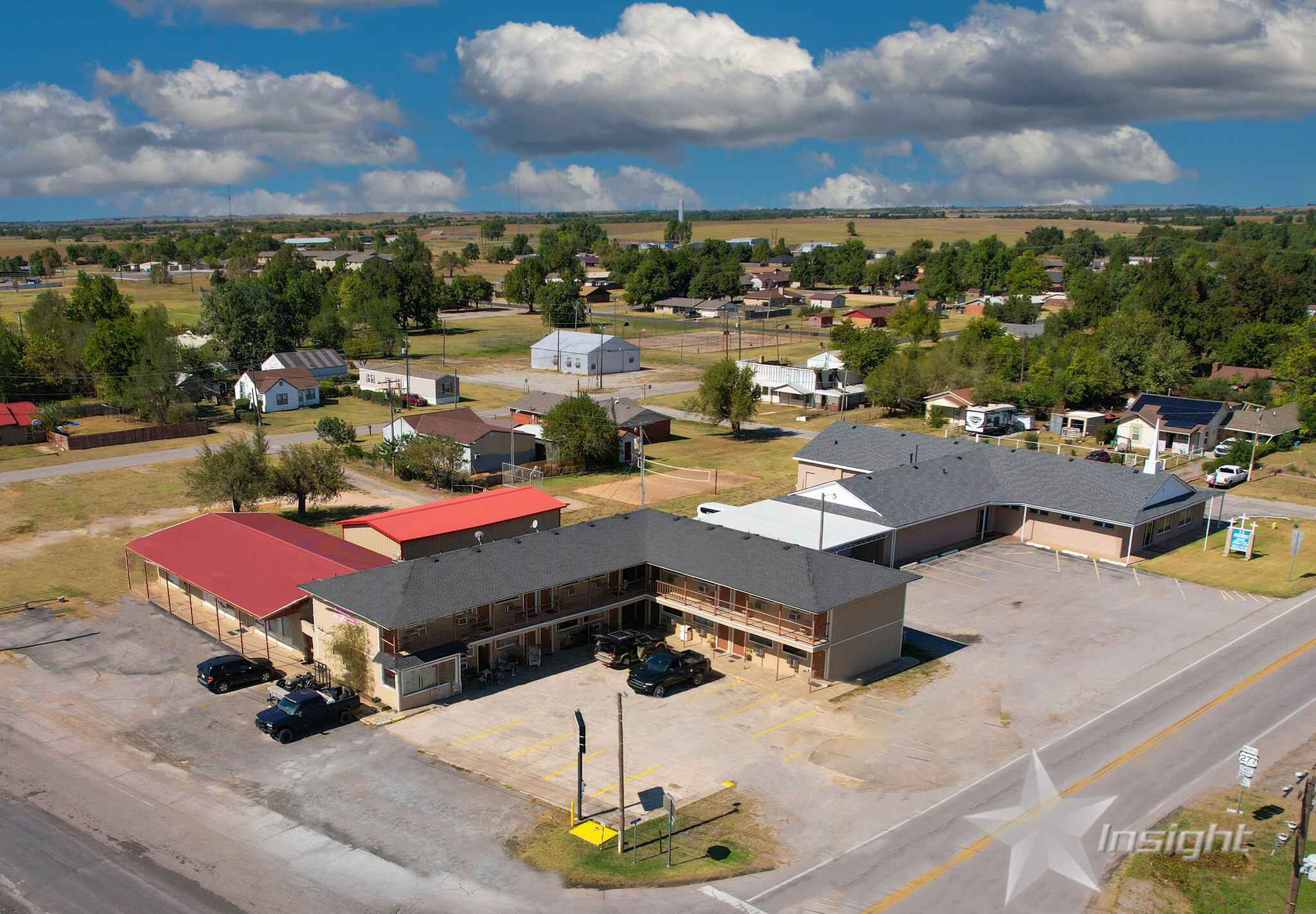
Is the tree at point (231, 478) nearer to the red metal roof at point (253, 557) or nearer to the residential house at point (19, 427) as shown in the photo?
the red metal roof at point (253, 557)

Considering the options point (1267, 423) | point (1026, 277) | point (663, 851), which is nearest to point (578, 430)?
point (663, 851)

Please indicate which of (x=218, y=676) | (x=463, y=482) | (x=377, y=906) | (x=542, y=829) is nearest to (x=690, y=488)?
(x=463, y=482)

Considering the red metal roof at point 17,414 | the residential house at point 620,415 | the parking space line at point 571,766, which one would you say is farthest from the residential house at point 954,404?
the red metal roof at point 17,414

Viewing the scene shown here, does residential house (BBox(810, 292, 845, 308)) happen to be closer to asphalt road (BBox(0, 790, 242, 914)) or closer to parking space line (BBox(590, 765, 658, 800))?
parking space line (BBox(590, 765, 658, 800))

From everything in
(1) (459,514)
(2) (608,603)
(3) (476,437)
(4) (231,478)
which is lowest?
(2) (608,603)

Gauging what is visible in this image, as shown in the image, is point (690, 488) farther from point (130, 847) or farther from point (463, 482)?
point (130, 847)

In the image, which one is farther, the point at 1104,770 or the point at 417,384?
the point at 417,384
